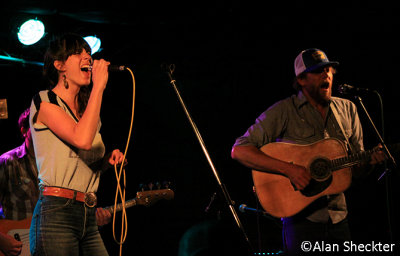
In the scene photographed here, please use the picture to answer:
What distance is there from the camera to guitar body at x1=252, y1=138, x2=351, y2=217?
323 cm

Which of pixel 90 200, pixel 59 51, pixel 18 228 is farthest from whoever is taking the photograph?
pixel 18 228

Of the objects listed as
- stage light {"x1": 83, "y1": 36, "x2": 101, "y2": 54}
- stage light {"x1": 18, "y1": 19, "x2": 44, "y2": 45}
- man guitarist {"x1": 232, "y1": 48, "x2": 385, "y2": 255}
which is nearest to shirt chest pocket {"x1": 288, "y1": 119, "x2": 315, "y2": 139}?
man guitarist {"x1": 232, "y1": 48, "x2": 385, "y2": 255}

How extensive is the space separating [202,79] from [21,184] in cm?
306

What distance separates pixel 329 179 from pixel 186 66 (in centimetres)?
330

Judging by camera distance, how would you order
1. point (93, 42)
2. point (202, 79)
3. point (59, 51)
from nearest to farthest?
1. point (59, 51)
2. point (93, 42)
3. point (202, 79)

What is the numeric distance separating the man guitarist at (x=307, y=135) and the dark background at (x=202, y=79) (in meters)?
1.72

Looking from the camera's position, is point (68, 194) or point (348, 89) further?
point (348, 89)

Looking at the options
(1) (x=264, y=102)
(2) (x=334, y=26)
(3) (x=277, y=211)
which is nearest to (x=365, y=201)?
(1) (x=264, y=102)

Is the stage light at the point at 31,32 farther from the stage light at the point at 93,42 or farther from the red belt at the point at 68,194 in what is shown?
the red belt at the point at 68,194

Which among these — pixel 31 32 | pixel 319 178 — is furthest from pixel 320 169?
pixel 31 32

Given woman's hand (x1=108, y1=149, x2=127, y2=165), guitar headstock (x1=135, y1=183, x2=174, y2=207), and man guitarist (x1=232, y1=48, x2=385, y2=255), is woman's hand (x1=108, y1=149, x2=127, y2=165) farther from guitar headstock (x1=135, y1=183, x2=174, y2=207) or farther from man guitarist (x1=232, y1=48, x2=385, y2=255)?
guitar headstock (x1=135, y1=183, x2=174, y2=207)

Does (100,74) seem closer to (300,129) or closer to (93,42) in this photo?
(300,129)

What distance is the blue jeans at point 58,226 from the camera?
84.5 inches

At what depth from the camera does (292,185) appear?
130 inches
